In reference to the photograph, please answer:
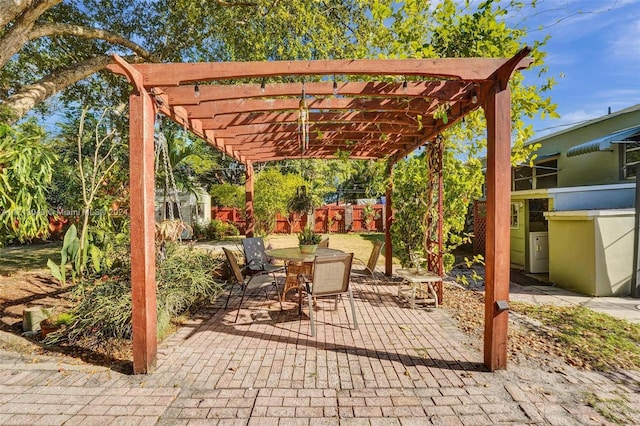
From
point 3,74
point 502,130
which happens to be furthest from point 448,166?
point 3,74

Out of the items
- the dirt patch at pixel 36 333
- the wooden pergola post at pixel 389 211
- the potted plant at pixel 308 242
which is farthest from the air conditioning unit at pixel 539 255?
the dirt patch at pixel 36 333

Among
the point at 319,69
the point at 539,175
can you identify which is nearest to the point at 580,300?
the point at 539,175

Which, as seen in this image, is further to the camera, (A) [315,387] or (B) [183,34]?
(B) [183,34]

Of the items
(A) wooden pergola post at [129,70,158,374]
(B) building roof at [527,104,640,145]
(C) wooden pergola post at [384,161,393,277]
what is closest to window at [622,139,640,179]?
(B) building roof at [527,104,640,145]

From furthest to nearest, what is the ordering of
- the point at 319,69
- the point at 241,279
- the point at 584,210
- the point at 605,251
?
the point at 584,210 < the point at 605,251 < the point at 241,279 < the point at 319,69

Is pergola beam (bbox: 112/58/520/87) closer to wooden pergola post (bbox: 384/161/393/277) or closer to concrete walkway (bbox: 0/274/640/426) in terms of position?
concrete walkway (bbox: 0/274/640/426)

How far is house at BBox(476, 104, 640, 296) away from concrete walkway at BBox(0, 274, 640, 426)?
3.07m

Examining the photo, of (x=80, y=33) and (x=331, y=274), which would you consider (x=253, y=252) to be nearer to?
(x=331, y=274)

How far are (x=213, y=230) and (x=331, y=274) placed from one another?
11.7 meters

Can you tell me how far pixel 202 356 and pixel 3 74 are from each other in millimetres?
8262

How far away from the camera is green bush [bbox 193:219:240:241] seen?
13977 mm

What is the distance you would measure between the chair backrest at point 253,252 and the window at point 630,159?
27.9 ft

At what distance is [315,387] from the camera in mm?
2607

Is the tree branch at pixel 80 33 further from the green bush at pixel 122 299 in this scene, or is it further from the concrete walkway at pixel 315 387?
the concrete walkway at pixel 315 387
